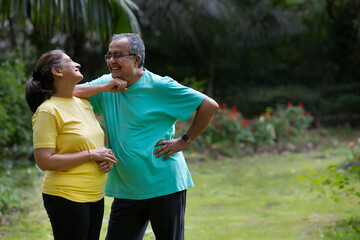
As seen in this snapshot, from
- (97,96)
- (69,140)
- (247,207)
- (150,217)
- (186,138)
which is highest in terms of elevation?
(97,96)

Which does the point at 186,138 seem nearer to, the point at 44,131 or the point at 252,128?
the point at 44,131

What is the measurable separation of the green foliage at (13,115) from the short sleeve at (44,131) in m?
4.75

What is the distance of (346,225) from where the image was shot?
4965mm

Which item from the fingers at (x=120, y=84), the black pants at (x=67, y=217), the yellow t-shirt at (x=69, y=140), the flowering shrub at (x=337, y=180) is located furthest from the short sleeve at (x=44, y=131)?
the flowering shrub at (x=337, y=180)

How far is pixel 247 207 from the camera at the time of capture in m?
6.56

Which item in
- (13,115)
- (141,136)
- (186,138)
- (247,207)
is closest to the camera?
(141,136)

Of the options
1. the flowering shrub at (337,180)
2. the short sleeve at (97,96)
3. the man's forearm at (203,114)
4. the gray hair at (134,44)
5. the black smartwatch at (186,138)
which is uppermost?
the gray hair at (134,44)

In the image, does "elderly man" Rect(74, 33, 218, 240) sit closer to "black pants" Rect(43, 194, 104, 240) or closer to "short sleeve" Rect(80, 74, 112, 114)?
"short sleeve" Rect(80, 74, 112, 114)

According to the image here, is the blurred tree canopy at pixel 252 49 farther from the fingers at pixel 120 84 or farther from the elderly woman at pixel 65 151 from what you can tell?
the elderly woman at pixel 65 151

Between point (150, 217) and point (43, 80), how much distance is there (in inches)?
43.9

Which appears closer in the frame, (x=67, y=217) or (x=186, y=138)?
(x=67, y=217)

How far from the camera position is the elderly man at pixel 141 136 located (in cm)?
294

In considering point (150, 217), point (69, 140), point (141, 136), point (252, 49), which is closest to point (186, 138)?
point (141, 136)

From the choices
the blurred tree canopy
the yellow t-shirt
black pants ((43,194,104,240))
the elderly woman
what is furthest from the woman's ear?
the blurred tree canopy
